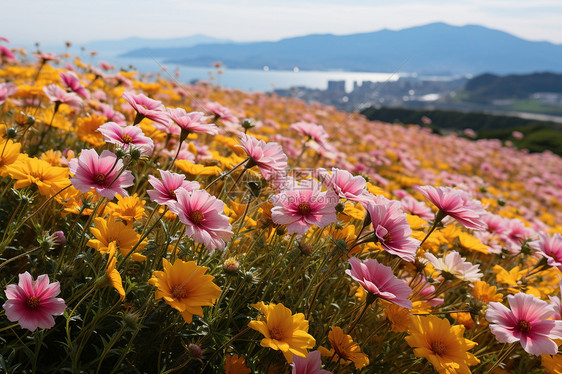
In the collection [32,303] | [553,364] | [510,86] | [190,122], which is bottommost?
[553,364]

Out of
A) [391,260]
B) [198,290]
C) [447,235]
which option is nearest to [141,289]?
[198,290]

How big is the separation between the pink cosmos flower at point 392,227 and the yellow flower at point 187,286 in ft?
1.68

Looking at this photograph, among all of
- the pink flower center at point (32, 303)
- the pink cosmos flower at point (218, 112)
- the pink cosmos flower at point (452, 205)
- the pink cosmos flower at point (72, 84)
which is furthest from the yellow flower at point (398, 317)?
the pink cosmos flower at point (72, 84)

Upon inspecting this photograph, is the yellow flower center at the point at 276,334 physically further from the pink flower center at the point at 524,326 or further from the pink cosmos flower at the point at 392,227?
the pink flower center at the point at 524,326

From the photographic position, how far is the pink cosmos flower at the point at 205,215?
1173 millimetres

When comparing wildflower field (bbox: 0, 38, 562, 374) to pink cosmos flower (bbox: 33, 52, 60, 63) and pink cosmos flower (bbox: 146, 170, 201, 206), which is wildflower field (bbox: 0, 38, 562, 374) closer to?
pink cosmos flower (bbox: 146, 170, 201, 206)

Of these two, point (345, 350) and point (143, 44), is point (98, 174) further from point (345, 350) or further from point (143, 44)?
point (143, 44)

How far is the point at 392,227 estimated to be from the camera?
1323 mm

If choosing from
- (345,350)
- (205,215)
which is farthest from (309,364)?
(205,215)

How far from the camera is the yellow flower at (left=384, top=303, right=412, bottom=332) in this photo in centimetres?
149

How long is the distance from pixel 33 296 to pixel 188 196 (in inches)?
19.1

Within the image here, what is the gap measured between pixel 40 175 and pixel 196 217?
2.01 ft

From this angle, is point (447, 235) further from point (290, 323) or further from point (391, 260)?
point (290, 323)

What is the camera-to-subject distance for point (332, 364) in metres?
1.43
